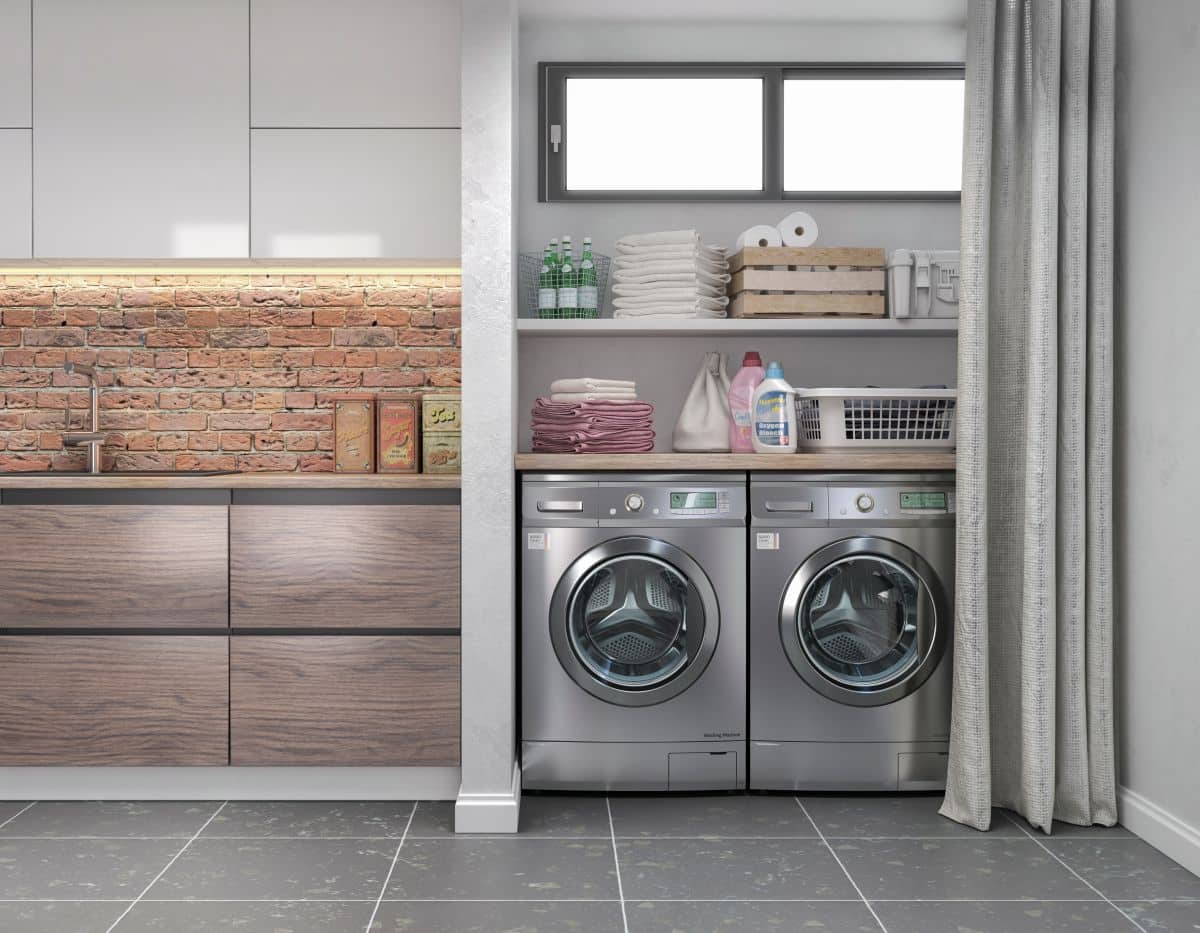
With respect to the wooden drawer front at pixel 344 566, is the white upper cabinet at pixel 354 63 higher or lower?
higher

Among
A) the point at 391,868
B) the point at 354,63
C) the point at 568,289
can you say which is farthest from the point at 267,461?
the point at 391,868

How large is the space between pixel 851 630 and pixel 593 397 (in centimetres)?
96

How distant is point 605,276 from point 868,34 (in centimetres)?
116

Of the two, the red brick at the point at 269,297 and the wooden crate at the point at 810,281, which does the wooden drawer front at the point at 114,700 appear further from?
the wooden crate at the point at 810,281

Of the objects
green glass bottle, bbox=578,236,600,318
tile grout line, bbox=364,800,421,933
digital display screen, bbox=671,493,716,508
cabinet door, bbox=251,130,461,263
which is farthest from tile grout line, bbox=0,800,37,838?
green glass bottle, bbox=578,236,600,318

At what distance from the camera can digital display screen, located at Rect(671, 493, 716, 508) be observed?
291 cm

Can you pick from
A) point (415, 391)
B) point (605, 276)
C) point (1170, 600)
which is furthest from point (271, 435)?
point (1170, 600)

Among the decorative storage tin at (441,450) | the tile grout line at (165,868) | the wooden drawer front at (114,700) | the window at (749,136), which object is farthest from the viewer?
the window at (749,136)

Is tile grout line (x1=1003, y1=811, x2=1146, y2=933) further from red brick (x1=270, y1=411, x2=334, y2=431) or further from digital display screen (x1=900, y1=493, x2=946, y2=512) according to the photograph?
red brick (x1=270, y1=411, x2=334, y2=431)

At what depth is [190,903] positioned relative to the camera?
2227mm

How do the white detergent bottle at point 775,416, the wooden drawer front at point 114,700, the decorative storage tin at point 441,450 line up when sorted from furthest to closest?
the decorative storage tin at point 441,450 < the white detergent bottle at point 775,416 < the wooden drawer front at point 114,700

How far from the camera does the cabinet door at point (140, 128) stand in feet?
10.1

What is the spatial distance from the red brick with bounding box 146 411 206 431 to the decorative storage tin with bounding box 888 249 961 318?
2.21 m

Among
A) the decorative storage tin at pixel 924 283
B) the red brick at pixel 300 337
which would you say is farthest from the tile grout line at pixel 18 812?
the decorative storage tin at pixel 924 283
